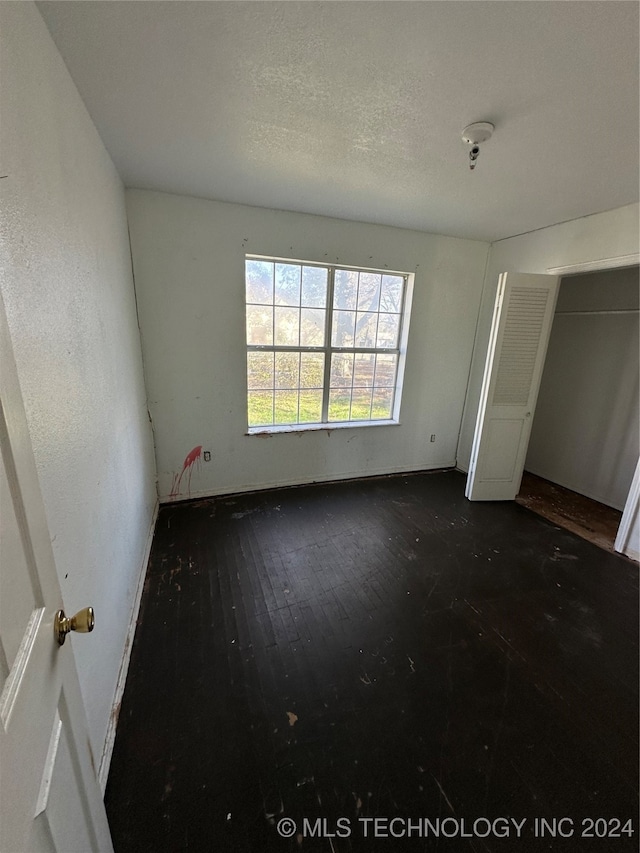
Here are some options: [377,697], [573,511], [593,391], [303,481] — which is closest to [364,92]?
[377,697]

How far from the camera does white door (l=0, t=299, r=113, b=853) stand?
0.48m

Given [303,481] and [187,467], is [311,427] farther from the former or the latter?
[187,467]

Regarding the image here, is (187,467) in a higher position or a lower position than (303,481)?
higher

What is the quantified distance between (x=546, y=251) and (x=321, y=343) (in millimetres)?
2137

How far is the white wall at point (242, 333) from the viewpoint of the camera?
100 inches

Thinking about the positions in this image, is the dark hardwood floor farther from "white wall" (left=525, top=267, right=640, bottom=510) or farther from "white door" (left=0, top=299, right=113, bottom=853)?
"white wall" (left=525, top=267, right=640, bottom=510)

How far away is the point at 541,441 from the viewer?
12.8 feet

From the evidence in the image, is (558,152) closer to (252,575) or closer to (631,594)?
(631,594)

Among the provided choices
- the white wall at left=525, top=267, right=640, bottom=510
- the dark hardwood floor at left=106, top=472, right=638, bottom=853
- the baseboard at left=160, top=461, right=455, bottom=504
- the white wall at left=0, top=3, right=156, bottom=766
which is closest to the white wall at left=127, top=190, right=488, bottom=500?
the baseboard at left=160, top=461, right=455, bottom=504

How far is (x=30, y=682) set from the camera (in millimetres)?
541

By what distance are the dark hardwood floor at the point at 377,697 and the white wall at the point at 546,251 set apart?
1809 millimetres

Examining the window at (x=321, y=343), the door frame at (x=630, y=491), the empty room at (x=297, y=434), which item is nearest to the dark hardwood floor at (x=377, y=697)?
the empty room at (x=297, y=434)

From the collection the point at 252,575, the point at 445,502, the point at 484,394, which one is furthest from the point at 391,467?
the point at 252,575

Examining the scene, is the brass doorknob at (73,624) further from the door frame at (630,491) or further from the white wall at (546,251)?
the white wall at (546,251)
